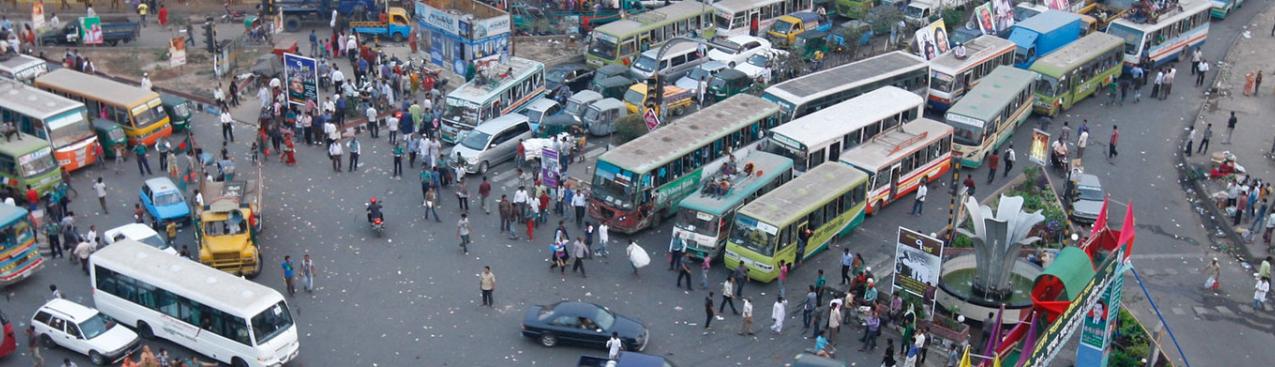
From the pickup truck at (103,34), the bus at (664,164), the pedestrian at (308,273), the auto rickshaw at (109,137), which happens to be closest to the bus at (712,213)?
the bus at (664,164)

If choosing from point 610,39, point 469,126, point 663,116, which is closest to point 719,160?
point 663,116

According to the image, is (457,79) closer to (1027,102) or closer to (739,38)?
(739,38)

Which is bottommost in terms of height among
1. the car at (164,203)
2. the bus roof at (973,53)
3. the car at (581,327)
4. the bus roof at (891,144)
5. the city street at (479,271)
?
the city street at (479,271)

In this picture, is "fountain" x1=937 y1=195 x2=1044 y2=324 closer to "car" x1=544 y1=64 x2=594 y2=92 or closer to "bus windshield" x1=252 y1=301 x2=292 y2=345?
"bus windshield" x1=252 y1=301 x2=292 y2=345

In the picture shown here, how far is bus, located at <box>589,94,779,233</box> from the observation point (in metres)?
35.8

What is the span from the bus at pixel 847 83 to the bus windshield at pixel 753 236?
→ 8885mm

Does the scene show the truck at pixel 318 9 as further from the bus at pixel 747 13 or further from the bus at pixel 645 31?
the bus at pixel 747 13

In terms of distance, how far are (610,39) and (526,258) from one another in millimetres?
16297

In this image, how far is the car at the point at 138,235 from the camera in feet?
108

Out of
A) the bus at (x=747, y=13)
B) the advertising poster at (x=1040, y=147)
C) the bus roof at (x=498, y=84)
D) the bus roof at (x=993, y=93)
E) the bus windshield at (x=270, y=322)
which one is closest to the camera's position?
the bus windshield at (x=270, y=322)

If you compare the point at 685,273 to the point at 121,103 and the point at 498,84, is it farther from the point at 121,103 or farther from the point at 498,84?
the point at 121,103

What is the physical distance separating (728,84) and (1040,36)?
13.5m

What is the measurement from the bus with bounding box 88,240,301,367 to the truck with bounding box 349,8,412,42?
24.2 metres

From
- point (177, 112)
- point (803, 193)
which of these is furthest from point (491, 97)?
point (803, 193)
